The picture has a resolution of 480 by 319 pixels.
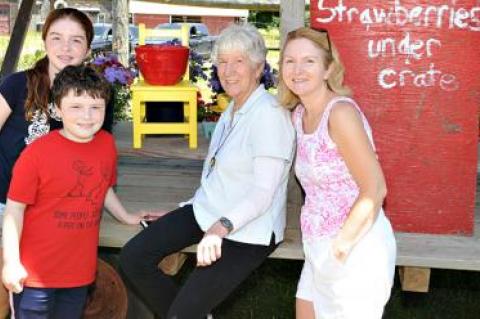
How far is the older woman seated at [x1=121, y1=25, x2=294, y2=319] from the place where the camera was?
8.73 feet

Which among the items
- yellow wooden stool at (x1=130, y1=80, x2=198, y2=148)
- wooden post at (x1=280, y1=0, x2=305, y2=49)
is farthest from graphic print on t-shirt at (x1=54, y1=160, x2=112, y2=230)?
wooden post at (x1=280, y1=0, x2=305, y2=49)

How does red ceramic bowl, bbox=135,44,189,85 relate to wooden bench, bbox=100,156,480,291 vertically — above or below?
above

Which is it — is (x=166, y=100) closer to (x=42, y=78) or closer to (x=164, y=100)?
(x=164, y=100)

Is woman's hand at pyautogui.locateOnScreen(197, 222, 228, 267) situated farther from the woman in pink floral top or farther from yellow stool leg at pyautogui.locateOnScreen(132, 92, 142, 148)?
yellow stool leg at pyautogui.locateOnScreen(132, 92, 142, 148)

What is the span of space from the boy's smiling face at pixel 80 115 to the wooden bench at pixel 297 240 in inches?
26.4

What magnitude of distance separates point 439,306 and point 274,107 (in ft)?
7.86

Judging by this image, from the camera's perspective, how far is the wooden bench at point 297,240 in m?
2.94

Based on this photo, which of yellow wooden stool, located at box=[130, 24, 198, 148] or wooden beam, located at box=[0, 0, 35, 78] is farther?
wooden beam, located at box=[0, 0, 35, 78]

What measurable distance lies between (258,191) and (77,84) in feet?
2.44

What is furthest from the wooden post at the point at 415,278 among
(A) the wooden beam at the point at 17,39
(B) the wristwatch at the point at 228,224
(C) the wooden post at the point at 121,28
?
(C) the wooden post at the point at 121,28

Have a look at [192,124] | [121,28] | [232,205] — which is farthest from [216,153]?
[121,28]

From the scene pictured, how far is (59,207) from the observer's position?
2564 millimetres

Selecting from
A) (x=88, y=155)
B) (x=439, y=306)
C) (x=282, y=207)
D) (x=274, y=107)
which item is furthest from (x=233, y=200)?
(x=439, y=306)

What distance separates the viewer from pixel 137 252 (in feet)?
9.50
